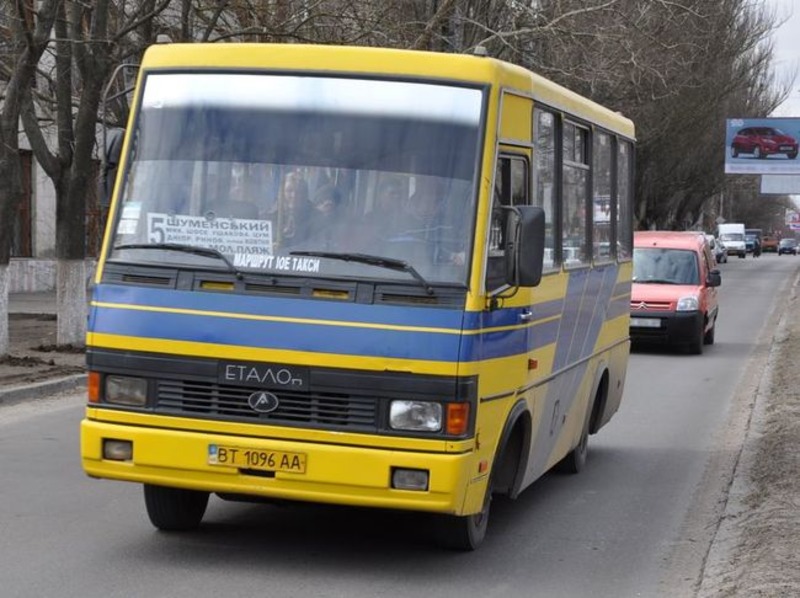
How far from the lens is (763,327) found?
2934 centimetres

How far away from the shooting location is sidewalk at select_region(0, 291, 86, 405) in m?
14.9

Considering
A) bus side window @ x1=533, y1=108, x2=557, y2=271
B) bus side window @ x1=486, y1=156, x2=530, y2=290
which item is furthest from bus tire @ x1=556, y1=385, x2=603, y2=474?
bus side window @ x1=486, y1=156, x2=530, y2=290

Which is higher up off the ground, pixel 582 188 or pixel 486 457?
pixel 582 188

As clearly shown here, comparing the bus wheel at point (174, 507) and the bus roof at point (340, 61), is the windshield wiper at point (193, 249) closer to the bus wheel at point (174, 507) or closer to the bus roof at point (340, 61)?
the bus roof at point (340, 61)

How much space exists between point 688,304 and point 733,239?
262 feet

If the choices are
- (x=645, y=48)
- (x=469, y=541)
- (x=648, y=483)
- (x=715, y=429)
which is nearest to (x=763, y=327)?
(x=645, y=48)

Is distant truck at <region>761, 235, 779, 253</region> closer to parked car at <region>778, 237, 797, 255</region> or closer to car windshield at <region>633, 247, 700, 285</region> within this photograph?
parked car at <region>778, 237, 797, 255</region>

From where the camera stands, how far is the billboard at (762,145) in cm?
6562

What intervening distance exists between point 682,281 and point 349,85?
660 inches

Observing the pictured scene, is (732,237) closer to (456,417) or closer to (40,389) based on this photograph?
(40,389)

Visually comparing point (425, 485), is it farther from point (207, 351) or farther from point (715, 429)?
point (715, 429)

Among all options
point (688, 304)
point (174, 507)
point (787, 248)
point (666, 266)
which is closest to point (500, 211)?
point (174, 507)

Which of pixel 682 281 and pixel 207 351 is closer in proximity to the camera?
pixel 207 351

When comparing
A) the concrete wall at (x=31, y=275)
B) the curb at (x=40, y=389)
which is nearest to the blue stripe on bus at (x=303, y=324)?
the curb at (x=40, y=389)
